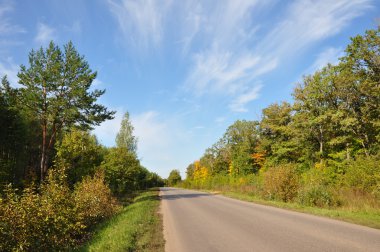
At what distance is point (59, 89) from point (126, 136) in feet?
118

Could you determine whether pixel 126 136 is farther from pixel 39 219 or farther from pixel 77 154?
pixel 39 219

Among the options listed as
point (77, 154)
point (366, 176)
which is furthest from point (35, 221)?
point (366, 176)

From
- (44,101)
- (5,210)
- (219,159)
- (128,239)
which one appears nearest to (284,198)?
(128,239)

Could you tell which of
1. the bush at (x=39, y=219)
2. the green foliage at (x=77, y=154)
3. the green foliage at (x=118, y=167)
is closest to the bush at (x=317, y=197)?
the bush at (x=39, y=219)

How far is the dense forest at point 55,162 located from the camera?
8166mm

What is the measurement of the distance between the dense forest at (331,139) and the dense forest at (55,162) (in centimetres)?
1267

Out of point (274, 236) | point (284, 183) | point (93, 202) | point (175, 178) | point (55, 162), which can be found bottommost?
point (274, 236)

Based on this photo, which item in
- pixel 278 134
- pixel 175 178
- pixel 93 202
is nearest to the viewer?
pixel 93 202

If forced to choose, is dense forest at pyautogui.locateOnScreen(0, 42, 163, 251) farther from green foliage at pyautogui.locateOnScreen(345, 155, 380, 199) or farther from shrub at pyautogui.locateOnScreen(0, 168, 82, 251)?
green foliage at pyautogui.locateOnScreen(345, 155, 380, 199)

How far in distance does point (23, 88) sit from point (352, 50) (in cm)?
2909

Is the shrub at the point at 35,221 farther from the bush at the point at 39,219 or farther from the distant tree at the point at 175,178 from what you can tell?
the distant tree at the point at 175,178

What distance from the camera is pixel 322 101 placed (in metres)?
32.7

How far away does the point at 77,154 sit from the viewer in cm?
2447

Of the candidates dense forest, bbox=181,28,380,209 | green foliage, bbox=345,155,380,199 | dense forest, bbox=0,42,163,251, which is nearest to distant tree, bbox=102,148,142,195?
dense forest, bbox=0,42,163,251
